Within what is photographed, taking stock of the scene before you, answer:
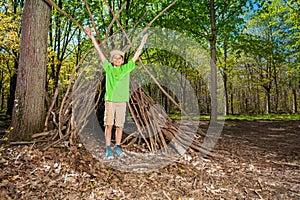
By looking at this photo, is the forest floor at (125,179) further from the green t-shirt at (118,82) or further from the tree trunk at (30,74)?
the green t-shirt at (118,82)

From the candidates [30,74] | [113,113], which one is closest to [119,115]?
[113,113]

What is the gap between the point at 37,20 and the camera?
10.4 ft

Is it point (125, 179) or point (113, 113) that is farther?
point (113, 113)

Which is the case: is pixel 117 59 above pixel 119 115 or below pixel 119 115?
above

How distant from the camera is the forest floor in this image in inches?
87.1

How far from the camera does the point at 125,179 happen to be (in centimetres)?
250

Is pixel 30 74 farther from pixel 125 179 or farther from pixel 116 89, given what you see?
pixel 125 179

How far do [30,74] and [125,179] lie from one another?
1.90 metres

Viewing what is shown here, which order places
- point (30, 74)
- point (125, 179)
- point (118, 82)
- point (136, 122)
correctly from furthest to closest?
1. point (136, 122)
2. point (30, 74)
3. point (118, 82)
4. point (125, 179)

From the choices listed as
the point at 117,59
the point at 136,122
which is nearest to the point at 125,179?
the point at 136,122

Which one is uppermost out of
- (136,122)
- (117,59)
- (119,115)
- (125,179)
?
(117,59)

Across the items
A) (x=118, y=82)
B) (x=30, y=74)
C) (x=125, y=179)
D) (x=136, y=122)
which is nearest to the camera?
(x=125, y=179)

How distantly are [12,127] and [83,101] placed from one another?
3.48 feet

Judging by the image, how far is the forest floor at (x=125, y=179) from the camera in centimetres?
221
